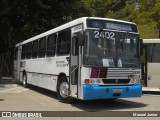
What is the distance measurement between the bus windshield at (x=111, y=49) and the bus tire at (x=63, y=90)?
1879mm

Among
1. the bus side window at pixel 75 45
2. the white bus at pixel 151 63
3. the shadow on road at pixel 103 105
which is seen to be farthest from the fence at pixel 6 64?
the bus side window at pixel 75 45

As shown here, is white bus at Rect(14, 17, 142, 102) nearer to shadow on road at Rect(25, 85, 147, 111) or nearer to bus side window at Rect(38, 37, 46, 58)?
shadow on road at Rect(25, 85, 147, 111)

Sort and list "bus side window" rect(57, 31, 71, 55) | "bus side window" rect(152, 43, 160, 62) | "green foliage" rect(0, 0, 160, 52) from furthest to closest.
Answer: "green foliage" rect(0, 0, 160, 52), "bus side window" rect(152, 43, 160, 62), "bus side window" rect(57, 31, 71, 55)

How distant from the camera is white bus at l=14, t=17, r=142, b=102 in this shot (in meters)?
11.3

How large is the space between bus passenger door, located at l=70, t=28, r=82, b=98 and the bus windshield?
475 mm

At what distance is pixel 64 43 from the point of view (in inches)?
516

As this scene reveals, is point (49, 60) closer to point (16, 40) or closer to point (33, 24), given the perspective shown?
point (33, 24)

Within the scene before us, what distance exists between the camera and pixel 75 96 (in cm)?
1177

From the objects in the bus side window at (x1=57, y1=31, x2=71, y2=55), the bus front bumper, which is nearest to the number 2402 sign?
the bus side window at (x1=57, y1=31, x2=71, y2=55)

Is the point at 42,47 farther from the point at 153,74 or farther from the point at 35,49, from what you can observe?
the point at 153,74

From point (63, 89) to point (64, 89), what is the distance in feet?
0.34

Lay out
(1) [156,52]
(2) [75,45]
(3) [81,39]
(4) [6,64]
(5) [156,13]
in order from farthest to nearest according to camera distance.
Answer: (4) [6,64], (5) [156,13], (1) [156,52], (2) [75,45], (3) [81,39]

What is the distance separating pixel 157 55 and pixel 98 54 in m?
6.43

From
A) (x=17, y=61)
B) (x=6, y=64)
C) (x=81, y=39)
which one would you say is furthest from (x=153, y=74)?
(x=6, y=64)
